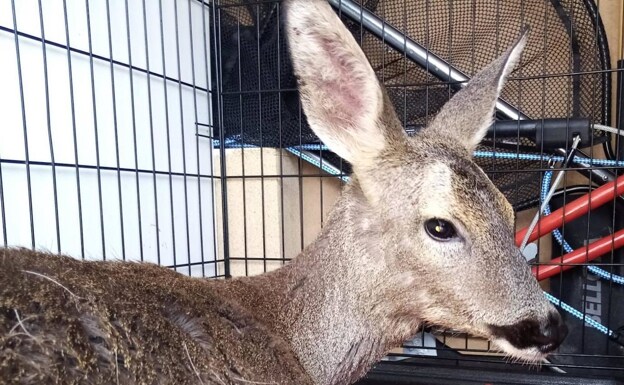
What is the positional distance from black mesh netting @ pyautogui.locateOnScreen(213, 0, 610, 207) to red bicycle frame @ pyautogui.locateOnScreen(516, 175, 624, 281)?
24 cm

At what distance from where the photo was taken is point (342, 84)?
5.02 feet

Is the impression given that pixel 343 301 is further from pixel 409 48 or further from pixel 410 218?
pixel 409 48

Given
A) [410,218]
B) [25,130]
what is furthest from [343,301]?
[25,130]

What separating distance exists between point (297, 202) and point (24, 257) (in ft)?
7.59

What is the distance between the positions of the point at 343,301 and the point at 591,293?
1803mm

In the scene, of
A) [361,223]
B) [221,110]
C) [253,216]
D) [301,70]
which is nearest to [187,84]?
[221,110]

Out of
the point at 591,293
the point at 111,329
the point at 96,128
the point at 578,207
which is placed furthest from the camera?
the point at 591,293

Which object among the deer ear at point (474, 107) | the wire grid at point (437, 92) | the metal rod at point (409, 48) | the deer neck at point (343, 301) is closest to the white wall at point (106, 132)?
the wire grid at point (437, 92)

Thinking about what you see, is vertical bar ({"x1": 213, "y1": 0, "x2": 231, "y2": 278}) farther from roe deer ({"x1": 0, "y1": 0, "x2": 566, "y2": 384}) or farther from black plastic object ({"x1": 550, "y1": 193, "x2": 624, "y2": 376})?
black plastic object ({"x1": 550, "y1": 193, "x2": 624, "y2": 376})

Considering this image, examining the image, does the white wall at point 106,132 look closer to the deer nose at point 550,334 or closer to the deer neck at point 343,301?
the deer neck at point 343,301

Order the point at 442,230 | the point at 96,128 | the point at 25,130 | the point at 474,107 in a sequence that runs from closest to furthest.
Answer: the point at 442,230 → the point at 474,107 → the point at 25,130 → the point at 96,128

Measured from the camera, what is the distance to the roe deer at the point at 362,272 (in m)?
1.17

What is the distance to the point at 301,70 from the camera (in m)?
1.50

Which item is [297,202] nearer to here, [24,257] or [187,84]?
[187,84]
